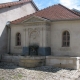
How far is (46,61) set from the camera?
17.5 meters

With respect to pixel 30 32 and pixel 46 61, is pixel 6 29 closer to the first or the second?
pixel 30 32

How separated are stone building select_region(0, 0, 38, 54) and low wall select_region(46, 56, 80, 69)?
246 inches

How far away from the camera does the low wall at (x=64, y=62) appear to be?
1634 centimetres

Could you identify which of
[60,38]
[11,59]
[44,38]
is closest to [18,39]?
[11,59]

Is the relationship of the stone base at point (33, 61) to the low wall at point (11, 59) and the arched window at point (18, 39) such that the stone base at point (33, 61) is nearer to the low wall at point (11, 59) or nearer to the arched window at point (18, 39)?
the low wall at point (11, 59)

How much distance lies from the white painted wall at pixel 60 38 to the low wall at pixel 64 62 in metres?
1.66

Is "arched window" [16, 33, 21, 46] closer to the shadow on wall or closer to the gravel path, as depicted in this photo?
the shadow on wall

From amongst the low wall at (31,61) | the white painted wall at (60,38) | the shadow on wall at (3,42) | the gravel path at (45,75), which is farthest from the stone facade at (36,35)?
the gravel path at (45,75)

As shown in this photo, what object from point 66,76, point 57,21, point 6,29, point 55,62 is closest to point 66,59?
point 55,62

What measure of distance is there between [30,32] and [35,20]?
1324 mm

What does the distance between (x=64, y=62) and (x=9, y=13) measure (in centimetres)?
911

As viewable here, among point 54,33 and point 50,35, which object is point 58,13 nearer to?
point 54,33

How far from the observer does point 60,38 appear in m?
18.8

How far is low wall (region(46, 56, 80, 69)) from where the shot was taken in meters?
16.3
